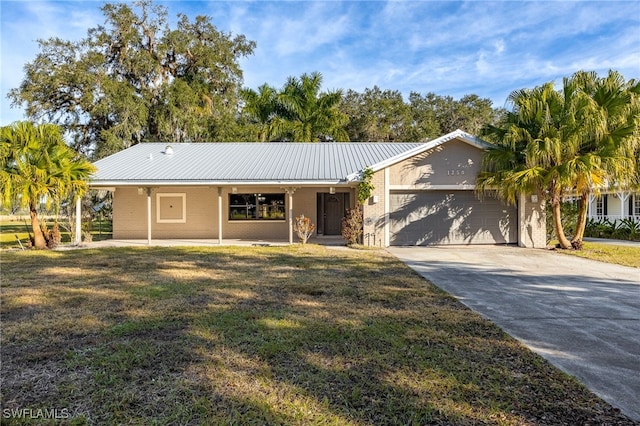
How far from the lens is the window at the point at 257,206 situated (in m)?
17.1

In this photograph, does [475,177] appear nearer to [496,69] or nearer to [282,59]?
[496,69]

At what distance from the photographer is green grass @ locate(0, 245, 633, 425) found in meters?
2.90

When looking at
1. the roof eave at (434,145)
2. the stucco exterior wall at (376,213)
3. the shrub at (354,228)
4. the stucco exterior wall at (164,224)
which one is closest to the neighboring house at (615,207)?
the roof eave at (434,145)

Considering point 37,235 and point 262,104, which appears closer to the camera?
point 37,235

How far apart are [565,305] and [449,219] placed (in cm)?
882

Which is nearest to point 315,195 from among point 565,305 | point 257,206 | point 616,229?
point 257,206

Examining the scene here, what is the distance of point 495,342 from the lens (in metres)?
4.29

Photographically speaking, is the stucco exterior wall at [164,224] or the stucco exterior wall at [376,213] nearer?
the stucco exterior wall at [376,213]

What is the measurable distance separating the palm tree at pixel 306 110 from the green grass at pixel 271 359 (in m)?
18.6

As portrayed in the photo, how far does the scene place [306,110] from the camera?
81.9 ft

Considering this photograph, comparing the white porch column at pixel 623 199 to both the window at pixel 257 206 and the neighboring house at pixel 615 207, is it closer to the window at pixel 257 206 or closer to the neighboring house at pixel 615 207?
the neighboring house at pixel 615 207

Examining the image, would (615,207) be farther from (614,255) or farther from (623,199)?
(614,255)

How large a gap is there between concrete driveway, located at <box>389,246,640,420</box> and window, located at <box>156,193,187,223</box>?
10330mm

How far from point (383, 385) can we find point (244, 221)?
14.3m
